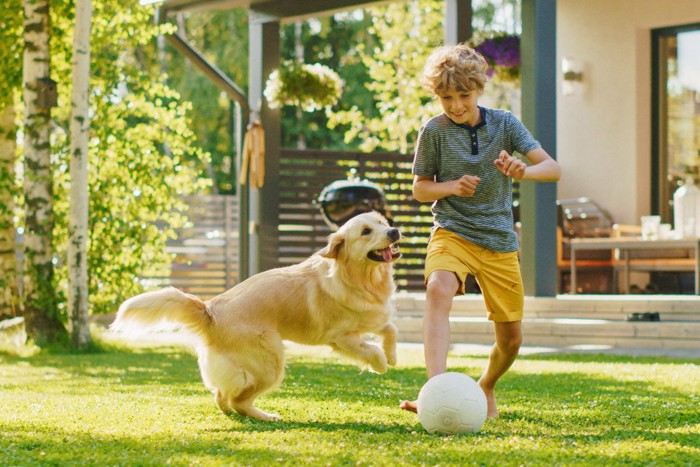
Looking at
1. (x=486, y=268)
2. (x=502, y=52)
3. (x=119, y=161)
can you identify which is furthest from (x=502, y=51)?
(x=486, y=268)

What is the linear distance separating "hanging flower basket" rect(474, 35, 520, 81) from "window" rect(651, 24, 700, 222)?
2613mm

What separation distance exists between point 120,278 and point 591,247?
16.9 ft

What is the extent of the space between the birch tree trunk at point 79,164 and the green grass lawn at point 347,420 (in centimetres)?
168

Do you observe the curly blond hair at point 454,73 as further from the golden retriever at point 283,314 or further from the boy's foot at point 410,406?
the boy's foot at point 410,406

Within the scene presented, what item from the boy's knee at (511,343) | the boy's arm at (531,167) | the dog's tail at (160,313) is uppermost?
the boy's arm at (531,167)

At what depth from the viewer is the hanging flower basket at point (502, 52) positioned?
10961 millimetres

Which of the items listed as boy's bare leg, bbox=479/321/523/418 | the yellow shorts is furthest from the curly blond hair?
boy's bare leg, bbox=479/321/523/418

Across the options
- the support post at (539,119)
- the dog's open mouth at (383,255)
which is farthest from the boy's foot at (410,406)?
the support post at (539,119)

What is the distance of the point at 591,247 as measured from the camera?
11188 mm

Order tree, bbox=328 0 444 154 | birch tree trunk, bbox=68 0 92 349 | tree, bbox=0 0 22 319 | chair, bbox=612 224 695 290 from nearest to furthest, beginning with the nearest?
birch tree trunk, bbox=68 0 92 349 → tree, bbox=0 0 22 319 → chair, bbox=612 224 695 290 → tree, bbox=328 0 444 154

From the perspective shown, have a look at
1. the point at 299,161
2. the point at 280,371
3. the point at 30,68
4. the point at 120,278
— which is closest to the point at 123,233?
the point at 120,278

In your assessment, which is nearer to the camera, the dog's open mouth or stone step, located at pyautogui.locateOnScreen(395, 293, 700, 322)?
the dog's open mouth

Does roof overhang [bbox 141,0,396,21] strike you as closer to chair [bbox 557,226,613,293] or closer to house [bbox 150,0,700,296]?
house [bbox 150,0,700,296]

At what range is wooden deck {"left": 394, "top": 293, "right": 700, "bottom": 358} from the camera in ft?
28.2
